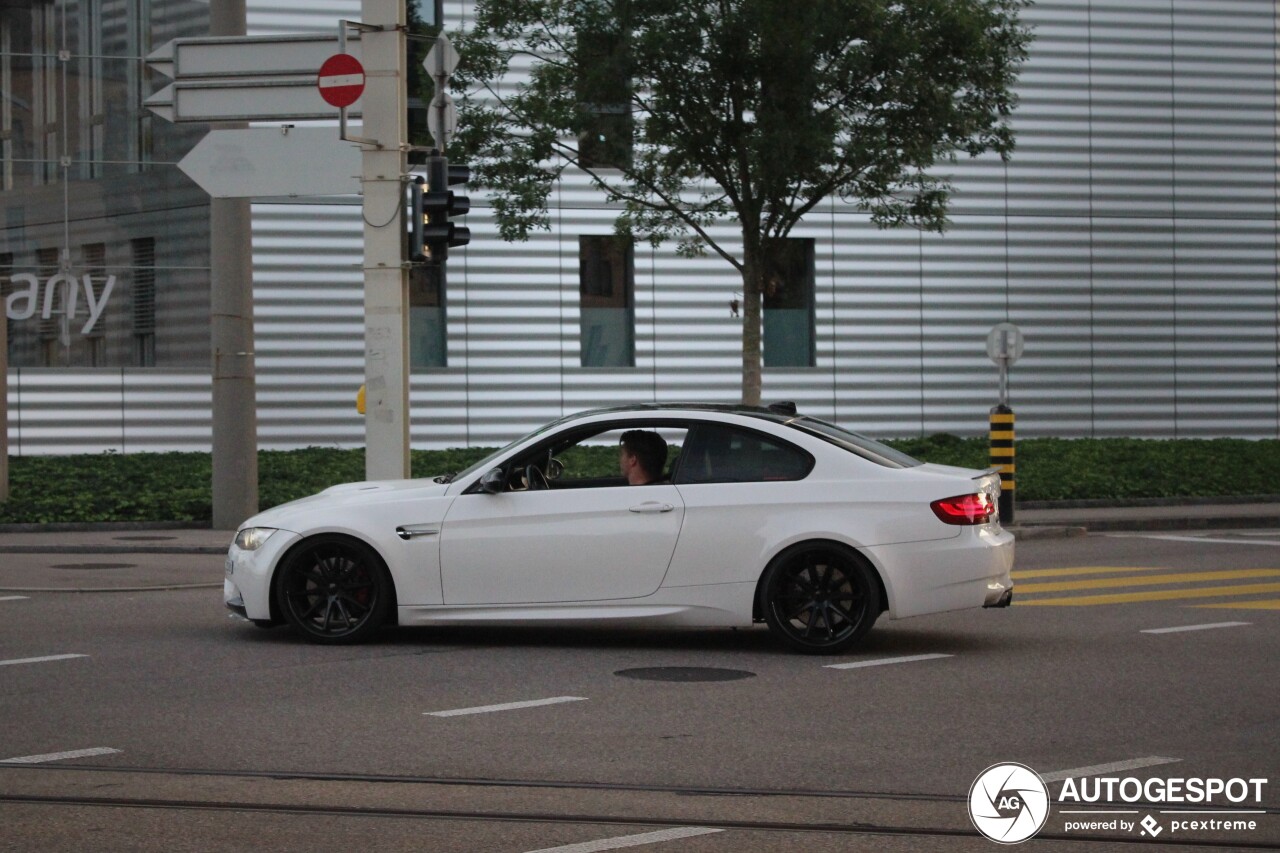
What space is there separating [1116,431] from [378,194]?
19.4m

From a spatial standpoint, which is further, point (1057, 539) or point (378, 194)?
point (1057, 539)

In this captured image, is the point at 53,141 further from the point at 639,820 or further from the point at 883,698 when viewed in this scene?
the point at 639,820

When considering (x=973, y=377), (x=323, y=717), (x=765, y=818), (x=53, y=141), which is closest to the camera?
(x=765, y=818)

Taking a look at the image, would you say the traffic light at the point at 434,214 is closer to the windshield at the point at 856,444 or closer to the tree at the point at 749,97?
the windshield at the point at 856,444

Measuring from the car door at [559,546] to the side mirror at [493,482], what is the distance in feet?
0.26

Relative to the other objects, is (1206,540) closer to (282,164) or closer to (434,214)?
(434,214)

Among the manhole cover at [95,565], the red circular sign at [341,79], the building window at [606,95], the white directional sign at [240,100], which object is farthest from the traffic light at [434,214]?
the building window at [606,95]

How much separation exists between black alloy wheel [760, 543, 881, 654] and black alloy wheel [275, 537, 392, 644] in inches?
94.7

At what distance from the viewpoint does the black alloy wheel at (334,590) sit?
10680 mm

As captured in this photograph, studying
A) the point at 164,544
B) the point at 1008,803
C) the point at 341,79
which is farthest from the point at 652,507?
the point at 164,544

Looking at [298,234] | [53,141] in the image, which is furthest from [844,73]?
[53,141]

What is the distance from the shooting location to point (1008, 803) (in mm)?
6395

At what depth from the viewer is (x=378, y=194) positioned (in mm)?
15219

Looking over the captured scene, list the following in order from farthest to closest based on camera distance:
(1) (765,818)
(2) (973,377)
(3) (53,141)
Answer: (2) (973,377) < (3) (53,141) < (1) (765,818)
